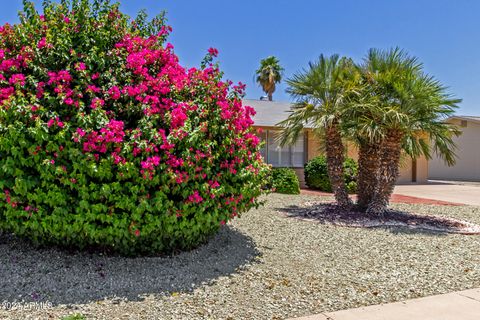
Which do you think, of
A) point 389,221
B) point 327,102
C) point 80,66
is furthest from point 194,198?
point 327,102

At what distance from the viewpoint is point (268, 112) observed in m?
19.3

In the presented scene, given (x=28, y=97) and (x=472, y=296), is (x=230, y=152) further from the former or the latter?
(x=472, y=296)

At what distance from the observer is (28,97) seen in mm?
4602

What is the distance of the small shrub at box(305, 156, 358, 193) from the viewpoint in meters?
15.5

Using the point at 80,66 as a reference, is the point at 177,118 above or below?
below

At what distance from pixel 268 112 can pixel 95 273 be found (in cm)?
1543

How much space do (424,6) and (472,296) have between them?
887cm

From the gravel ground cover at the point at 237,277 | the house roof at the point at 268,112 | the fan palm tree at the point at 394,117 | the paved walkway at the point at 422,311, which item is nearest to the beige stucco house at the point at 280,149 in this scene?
the house roof at the point at 268,112

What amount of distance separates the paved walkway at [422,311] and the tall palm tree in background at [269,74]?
32915mm

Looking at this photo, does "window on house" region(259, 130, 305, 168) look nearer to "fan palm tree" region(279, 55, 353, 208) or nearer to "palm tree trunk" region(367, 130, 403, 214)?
"fan palm tree" region(279, 55, 353, 208)

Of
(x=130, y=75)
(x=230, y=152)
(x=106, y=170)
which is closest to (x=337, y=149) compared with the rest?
(x=230, y=152)

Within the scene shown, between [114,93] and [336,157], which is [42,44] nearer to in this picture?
[114,93]

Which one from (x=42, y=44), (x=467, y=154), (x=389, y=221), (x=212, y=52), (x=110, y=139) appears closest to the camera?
(x=110, y=139)

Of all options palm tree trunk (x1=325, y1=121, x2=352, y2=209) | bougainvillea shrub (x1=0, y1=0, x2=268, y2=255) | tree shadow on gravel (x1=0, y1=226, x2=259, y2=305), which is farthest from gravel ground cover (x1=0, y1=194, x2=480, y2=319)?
palm tree trunk (x1=325, y1=121, x2=352, y2=209)
